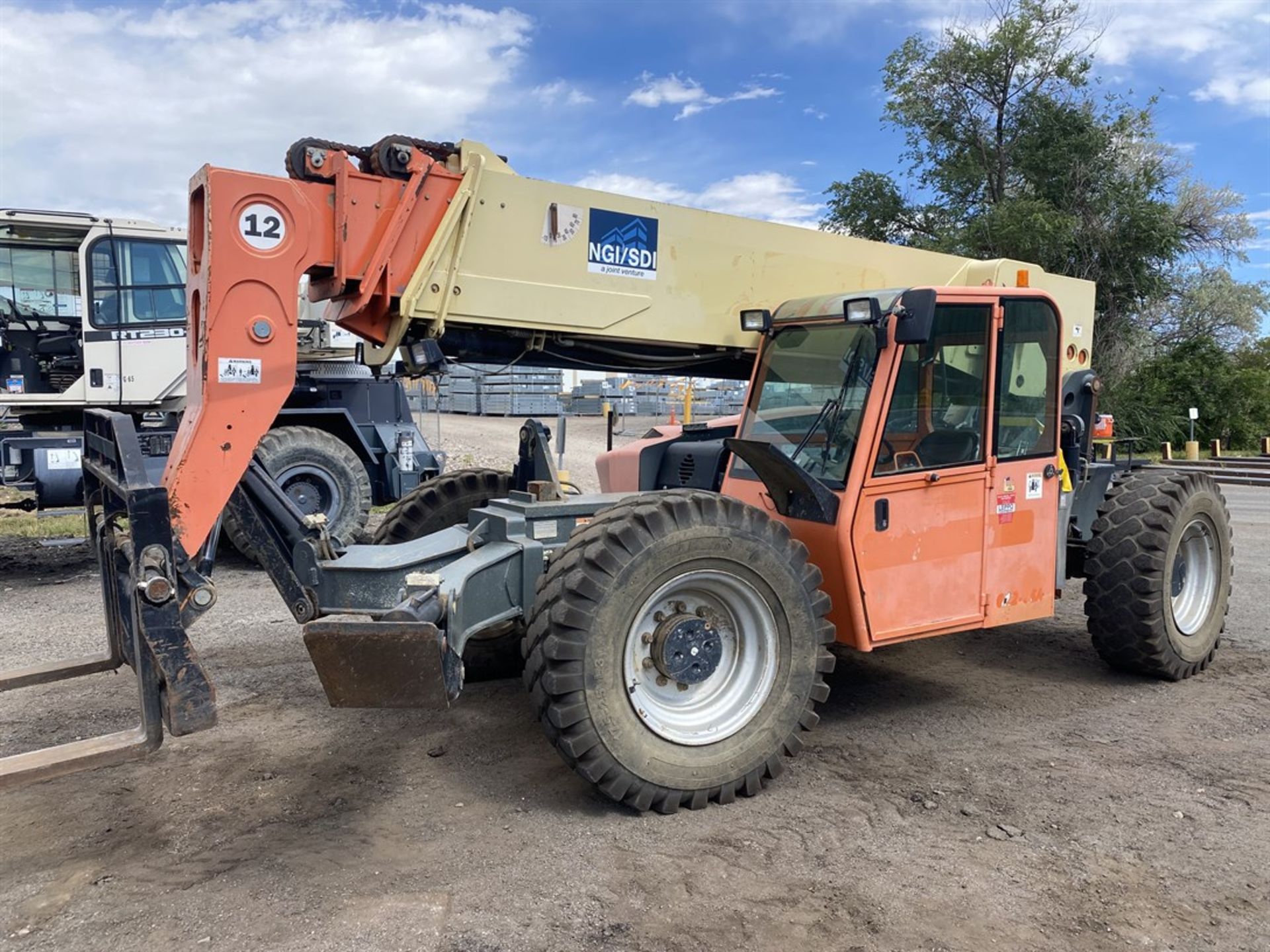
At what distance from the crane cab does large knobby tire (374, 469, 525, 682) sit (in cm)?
161

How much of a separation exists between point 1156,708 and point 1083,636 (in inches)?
62.4

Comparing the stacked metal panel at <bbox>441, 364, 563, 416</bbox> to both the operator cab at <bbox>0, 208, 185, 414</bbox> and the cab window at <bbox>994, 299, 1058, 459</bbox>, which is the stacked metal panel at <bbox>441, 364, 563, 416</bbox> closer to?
the operator cab at <bbox>0, 208, 185, 414</bbox>

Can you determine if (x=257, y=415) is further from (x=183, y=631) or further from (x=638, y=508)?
(x=638, y=508)

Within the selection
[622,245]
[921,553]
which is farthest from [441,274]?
[921,553]

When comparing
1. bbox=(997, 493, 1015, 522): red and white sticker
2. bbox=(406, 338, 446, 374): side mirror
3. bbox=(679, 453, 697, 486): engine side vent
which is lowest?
bbox=(997, 493, 1015, 522): red and white sticker

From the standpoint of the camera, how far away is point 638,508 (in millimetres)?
3910

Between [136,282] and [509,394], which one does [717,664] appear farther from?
[509,394]

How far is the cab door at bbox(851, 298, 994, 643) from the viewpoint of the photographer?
455 centimetres

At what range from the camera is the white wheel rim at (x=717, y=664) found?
4016mm

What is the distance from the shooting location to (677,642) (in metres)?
4.06

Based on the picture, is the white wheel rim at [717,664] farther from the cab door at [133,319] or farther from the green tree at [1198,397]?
the green tree at [1198,397]

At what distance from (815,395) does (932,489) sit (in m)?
0.74

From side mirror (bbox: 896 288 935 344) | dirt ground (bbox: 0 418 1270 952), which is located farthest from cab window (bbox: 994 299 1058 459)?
dirt ground (bbox: 0 418 1270 952)

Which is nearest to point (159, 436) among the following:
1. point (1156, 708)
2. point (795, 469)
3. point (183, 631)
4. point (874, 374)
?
point (183, 631)
